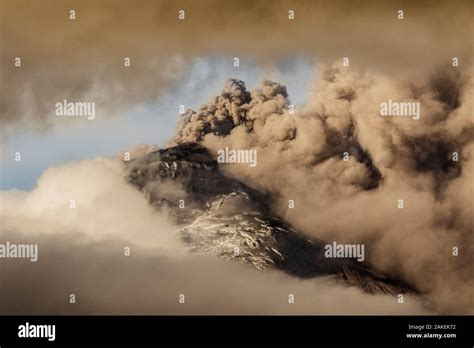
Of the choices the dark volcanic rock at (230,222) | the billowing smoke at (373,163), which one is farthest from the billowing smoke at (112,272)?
the billowing smoke at (373,163)

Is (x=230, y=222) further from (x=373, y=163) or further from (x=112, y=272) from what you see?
(x=373, y=163)

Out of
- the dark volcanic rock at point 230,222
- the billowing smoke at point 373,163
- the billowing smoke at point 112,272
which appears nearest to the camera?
the billowing smoke at point 112,272

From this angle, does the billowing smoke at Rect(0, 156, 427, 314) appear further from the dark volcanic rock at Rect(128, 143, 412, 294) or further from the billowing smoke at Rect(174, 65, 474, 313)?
the billowing smoke at Rect(174, 65, 474, 313)

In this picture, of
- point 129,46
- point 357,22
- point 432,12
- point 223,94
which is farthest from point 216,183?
point 432,12

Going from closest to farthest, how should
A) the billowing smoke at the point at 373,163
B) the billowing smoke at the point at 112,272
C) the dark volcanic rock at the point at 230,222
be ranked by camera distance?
the billowing smoke at the point at 112,272, the billowing smoke at the point at 373,163, the dark volcanic rock at the point at 230,222

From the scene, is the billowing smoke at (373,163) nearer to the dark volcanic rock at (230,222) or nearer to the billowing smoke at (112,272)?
the dark volcanic rock at (230,222)

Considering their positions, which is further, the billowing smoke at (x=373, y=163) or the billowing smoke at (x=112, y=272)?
the billowing smoke at (x=373, y=163)

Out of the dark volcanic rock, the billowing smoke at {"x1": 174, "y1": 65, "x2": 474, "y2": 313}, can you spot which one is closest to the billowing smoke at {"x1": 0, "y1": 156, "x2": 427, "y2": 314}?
the dark volcanic rock

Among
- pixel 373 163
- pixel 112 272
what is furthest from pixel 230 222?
pixel 373 163

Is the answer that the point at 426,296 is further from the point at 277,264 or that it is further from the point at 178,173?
the point at 178,173
